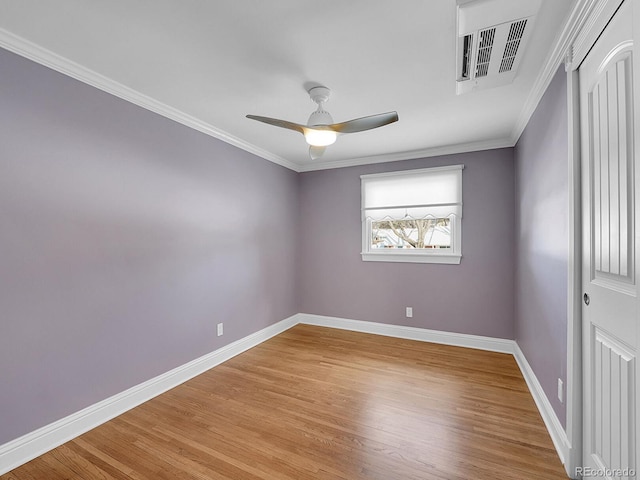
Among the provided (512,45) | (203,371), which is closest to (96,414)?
(203,371)

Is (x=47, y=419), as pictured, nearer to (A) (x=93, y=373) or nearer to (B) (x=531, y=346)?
(A) (x=93, y=373)

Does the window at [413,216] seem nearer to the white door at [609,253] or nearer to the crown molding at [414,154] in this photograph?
the crown molding at [414,154]

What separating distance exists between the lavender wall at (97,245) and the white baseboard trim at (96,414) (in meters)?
0.05

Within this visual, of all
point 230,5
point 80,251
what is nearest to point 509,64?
point 230,5

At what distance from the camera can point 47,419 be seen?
1.81 meters

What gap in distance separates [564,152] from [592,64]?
468 millimetres

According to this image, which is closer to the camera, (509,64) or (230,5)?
(230,5)

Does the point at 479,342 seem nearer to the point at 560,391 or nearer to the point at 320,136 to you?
the point at 560,391

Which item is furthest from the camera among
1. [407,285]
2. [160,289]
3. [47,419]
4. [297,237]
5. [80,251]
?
[297,237]

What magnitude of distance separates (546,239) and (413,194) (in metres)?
1.86

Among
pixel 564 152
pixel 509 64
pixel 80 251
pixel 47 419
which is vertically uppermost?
pixel 509 64

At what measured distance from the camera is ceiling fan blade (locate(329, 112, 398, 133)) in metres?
1.91

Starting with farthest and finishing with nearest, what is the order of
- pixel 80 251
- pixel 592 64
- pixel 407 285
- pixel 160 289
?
1. pixel 407 285
2. pixel 160 289
3. pixel 80 251
4. pixel 592 64

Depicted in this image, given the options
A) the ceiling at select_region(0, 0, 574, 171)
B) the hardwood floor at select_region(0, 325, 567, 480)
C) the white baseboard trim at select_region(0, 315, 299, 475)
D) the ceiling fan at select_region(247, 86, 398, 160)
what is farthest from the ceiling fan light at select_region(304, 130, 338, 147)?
the white baseboard trim at select_region(0, 315, 299, 475)
